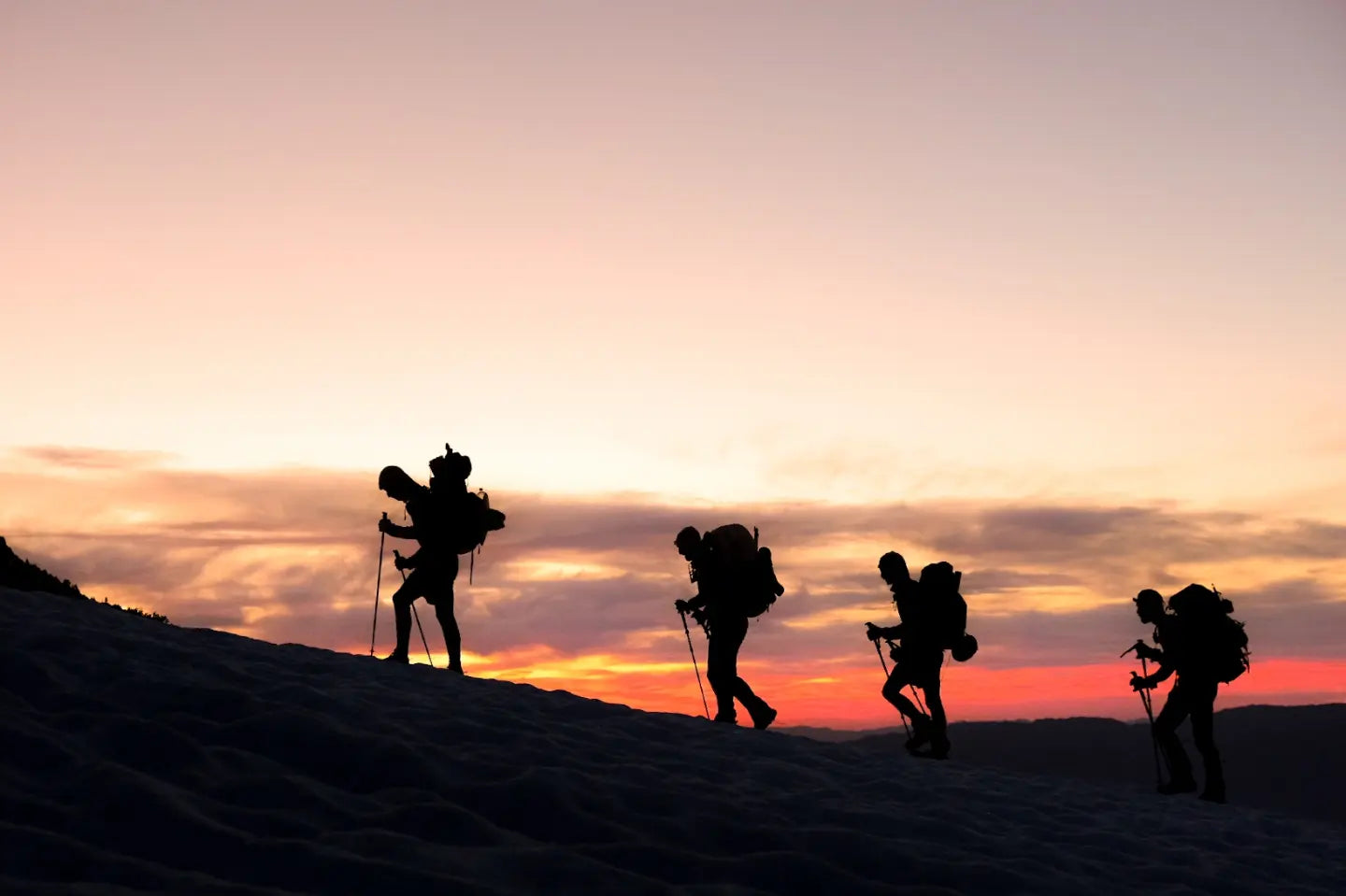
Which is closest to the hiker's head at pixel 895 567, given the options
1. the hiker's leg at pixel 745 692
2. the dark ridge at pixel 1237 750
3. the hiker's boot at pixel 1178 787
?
the hiker's leg at pixel 745 692

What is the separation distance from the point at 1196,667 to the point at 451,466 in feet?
30.6

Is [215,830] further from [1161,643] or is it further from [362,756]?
[1161,643]

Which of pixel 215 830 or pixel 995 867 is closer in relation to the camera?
pixel 215 830

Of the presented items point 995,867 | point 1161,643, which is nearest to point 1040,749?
point 1161,643

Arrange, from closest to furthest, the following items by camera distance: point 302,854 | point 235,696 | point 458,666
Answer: point 302,854
point 235,696
point 458,666

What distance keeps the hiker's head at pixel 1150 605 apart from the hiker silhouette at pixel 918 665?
2.71 m

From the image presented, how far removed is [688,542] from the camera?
15000mm

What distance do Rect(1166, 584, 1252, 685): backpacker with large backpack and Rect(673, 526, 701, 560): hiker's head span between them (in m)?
5.87

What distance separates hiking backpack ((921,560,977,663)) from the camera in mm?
15203

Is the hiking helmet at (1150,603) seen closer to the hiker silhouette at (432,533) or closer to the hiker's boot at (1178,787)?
the hiker's boot at (1178,787)

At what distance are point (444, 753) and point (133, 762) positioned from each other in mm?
2027

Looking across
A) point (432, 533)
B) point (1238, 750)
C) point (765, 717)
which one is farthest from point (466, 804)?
point (1238, 750)

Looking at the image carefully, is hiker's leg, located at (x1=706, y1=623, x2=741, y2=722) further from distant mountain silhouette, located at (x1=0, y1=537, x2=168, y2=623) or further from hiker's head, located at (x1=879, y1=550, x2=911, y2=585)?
distant mountain silhouette, located at (x1=0, y1=537, x2=168, y2=623)

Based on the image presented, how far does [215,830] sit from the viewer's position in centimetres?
682
